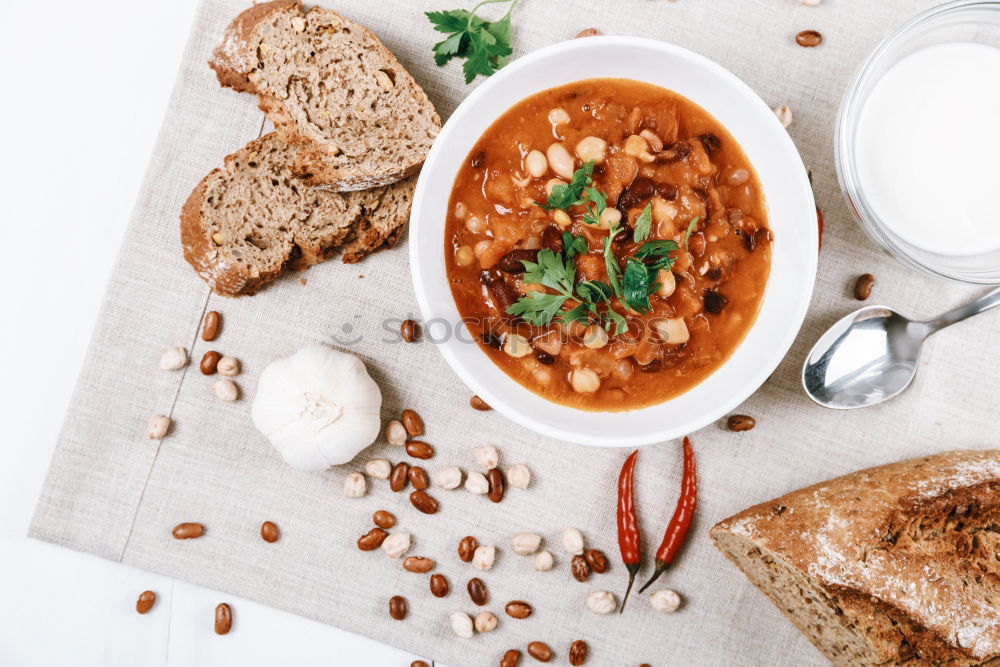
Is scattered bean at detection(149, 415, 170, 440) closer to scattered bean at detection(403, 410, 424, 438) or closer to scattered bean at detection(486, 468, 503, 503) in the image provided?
scattered bean at detection(403, 410, 424, 438)

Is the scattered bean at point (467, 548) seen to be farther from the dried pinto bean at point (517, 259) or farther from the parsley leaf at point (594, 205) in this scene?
the parsley leaf at point (594, 205)

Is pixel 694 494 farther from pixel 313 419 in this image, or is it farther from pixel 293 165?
pixel 293 165

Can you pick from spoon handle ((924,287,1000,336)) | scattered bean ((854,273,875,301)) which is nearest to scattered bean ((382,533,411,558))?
scattered bean ((854,273,875,301))

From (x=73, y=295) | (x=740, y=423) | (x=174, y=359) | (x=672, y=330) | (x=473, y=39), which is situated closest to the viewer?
(x=672, y=330)

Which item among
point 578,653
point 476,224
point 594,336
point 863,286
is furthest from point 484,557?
point 863,286

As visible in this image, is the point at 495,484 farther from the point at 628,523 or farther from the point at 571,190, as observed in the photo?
the point at 571,190

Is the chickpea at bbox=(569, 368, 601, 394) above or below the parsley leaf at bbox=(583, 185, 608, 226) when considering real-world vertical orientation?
below

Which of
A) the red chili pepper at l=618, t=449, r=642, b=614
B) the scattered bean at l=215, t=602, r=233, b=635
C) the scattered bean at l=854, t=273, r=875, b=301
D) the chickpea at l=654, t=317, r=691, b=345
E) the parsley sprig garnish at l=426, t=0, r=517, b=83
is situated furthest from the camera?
the scattered bean at l=215, t=602, r=233, b=635
